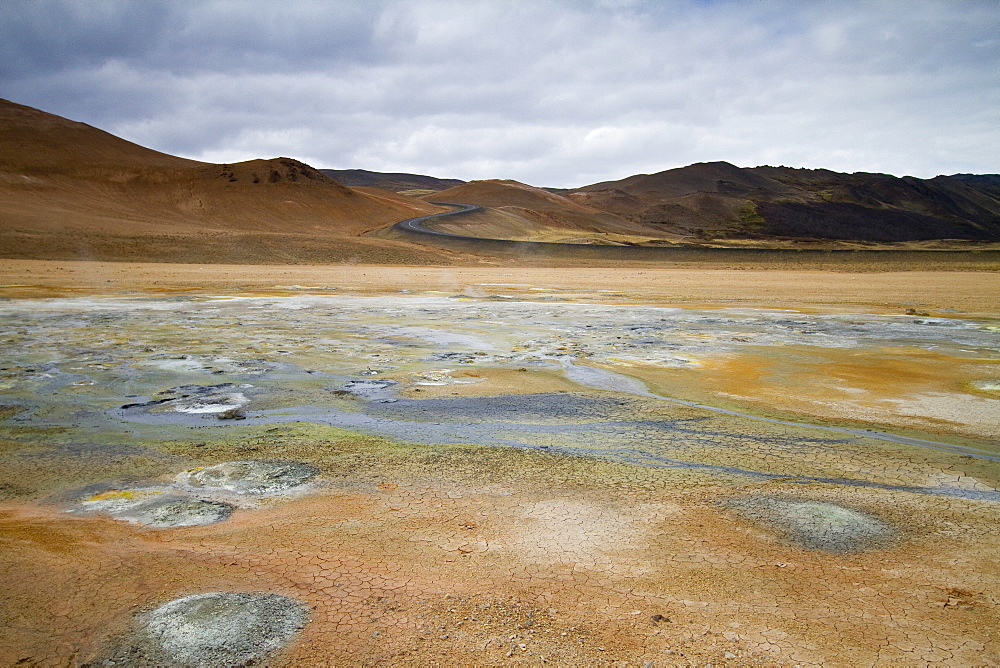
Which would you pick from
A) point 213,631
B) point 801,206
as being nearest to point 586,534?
point 213,631

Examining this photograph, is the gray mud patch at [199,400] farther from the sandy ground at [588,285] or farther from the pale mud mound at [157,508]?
the sandy ground at [588,285]

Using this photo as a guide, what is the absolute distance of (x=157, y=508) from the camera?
12.6 feet

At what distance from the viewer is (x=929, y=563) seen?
3.24 m

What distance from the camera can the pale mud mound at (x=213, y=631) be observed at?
2.46m

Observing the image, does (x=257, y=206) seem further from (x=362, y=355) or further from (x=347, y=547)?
(x=347, y=547)

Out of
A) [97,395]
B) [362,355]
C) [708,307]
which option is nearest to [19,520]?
[97,395]

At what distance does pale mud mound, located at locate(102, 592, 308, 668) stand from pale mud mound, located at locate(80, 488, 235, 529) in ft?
2.93

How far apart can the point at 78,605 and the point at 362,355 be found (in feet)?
21.6

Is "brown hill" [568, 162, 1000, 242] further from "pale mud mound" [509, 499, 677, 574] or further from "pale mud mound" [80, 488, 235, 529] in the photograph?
"pale mud mound" [80, 488, 235, 529]

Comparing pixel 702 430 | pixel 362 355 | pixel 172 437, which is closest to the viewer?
pixel 172 437

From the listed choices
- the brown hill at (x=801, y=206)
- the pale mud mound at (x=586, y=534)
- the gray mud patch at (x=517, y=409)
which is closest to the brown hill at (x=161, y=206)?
the gray mud patch at (x=517, y=409)

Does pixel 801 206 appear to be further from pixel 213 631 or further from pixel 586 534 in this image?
pixel 213 631

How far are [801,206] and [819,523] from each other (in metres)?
110

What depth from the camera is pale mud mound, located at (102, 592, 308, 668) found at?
2465mm
